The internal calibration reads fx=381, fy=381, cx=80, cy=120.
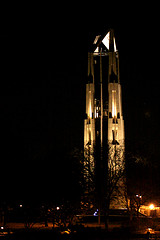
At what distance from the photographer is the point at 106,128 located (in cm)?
6738

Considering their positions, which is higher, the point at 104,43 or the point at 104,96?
the point at 104,43

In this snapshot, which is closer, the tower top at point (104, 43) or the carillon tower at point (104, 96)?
the carillon tower at point (104, 96)

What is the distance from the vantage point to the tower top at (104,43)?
6900cm

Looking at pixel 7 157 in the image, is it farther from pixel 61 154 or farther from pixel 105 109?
pixel 105 109

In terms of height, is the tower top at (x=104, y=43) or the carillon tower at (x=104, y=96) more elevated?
the tower top at (x=104, y=43)

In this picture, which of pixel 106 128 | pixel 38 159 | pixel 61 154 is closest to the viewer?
pixel 38 159

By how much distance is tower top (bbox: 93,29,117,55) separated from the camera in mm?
69000

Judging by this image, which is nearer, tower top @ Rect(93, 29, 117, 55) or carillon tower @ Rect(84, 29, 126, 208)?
carillon tower @ Rect(84, 29, 126, 208)

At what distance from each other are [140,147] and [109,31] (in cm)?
2635

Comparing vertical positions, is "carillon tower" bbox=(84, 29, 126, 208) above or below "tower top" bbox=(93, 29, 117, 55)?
below

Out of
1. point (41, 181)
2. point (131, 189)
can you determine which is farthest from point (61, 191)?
point (131, 189)

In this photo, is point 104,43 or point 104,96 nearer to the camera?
point 104,96

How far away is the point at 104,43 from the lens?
71.0 m

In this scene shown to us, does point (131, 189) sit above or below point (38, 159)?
below
